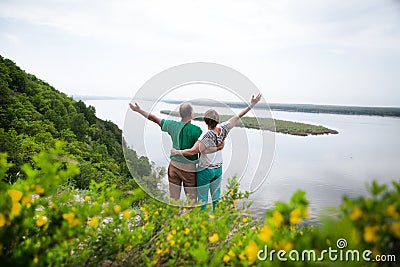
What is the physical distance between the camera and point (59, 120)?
21781 millimetres

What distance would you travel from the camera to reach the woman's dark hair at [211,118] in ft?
12.4

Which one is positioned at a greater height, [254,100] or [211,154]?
[254,100]

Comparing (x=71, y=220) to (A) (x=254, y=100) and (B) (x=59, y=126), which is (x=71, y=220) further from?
(B) (x=59, y=126)

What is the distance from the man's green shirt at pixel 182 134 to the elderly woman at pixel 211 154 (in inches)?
3.0

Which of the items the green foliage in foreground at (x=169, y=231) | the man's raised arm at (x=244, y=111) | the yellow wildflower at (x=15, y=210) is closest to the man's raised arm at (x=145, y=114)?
the man's raised arm at (x=244, y=111)

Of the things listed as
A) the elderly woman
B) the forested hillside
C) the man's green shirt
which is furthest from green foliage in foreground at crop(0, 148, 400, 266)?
the forested hillside

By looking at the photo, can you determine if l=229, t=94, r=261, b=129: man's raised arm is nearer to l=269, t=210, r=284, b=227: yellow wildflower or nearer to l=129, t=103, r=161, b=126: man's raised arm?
l=129, t=103, r=161, b=126: man's raised arm

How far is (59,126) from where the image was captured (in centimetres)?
2141

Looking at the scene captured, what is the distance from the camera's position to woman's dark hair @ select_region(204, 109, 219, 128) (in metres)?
3.78

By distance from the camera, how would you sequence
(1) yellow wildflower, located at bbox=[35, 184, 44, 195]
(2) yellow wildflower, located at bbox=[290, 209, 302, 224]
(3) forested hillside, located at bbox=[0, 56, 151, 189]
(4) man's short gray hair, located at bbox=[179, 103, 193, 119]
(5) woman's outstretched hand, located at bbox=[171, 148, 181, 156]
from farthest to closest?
(3) forested hillside, located at bbox=[0, 56, 151, 189], (5) woman's outstretched hand, located at bbox=[171, 148, 181, 156], (4) man's short gray hair, located at bbox=[179, 103, 193, 119], (1) yellow wildflower, located at bbox=[35, 184, 44, 195], (2) yellow wildflower, located at bbox=[290, 209, 302, 224]

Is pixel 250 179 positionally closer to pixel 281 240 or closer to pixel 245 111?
pixel 245 111

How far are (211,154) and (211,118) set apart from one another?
1.20ft

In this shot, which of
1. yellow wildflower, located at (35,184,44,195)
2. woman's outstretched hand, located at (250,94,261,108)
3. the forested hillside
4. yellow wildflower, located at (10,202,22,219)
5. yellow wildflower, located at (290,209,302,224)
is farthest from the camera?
the forested hillside

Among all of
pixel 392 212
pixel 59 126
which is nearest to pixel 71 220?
pixel 392 212
